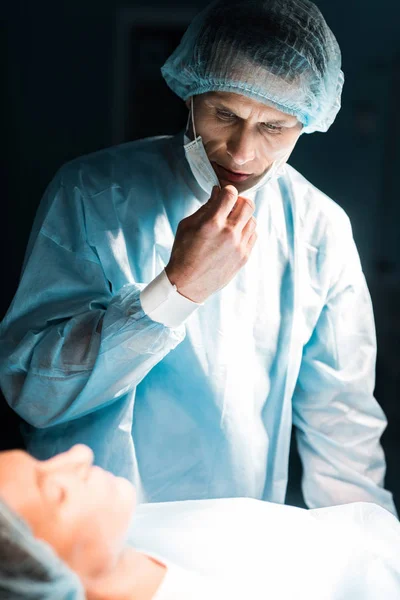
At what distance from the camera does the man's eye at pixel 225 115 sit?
1303 millimetres

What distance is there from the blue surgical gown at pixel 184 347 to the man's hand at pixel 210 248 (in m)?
0.08

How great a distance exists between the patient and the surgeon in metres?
0.21

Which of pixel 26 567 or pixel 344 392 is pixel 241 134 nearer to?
pixel 344 392

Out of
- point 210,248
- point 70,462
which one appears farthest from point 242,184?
point 70,462

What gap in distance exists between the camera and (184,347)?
1383 mm

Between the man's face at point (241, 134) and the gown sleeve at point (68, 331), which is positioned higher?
the man's face at point (241, 134)

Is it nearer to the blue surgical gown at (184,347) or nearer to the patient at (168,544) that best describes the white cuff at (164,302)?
the blue surgical gown at (184,347)

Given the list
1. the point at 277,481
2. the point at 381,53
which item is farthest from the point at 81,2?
the point at 277,481

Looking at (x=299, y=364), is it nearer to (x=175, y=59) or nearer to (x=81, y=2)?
(x=175, y=59)

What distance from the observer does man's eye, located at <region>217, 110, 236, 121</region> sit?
130cm

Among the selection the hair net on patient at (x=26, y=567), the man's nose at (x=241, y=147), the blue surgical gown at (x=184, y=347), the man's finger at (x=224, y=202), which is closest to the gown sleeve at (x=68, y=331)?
the blue surgical gown at (x=184, y=347)

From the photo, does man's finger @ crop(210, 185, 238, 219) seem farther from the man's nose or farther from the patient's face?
the patient's face

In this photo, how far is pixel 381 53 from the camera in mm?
1771

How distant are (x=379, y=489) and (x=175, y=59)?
963 millimetres
